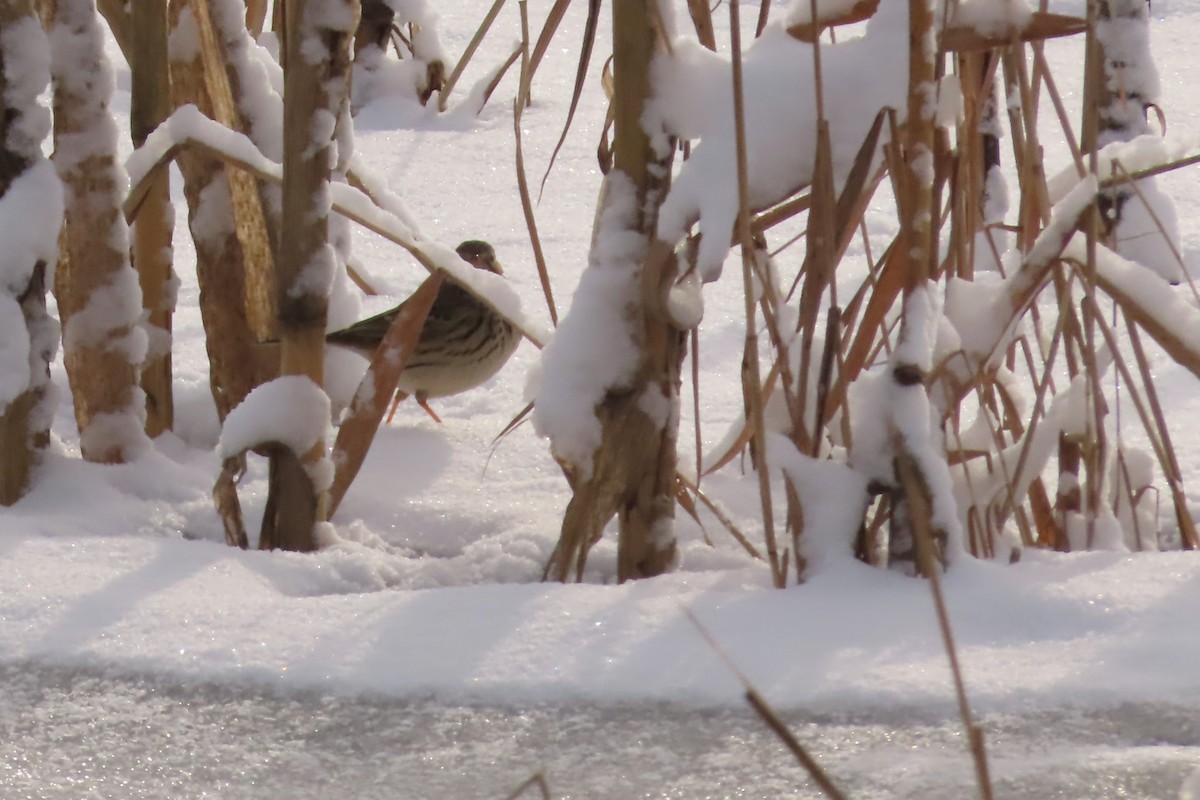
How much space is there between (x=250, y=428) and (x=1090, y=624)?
936mm

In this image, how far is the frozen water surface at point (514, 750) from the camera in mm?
1095

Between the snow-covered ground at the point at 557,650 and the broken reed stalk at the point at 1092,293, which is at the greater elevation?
the broken reed stalk at the point at 1092,293

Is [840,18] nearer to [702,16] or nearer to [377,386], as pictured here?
[702,16]

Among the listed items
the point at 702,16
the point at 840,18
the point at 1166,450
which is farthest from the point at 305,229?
the point at 1166,450

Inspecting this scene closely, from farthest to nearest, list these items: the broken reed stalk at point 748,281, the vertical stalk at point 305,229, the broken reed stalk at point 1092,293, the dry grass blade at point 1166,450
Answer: the vertical stalk at point 305,229, the dry grass blade at point 1166,450, the broken reed stalk at point 1092,293, the broken reed stalk at point 748,281

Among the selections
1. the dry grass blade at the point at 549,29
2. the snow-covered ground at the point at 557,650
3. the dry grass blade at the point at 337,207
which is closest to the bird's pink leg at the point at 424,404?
the dry grass blade at the point at 337,207

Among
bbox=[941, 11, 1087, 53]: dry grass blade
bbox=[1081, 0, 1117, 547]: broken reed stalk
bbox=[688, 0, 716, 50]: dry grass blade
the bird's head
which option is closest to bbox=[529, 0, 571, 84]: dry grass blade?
bbox=[688, 0, 716, 50]: dry grass blade

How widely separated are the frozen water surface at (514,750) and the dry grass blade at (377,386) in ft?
2.21

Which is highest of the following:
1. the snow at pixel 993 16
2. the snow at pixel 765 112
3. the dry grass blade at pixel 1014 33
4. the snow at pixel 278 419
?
the snow at pixel 993 16

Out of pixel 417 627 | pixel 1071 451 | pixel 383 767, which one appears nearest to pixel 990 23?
pixel 1071 451

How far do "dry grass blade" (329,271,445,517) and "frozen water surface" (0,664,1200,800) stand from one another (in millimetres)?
674

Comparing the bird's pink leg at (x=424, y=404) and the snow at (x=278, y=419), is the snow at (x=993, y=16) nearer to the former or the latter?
the snow at (x=278, y=419)

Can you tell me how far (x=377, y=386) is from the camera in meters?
1.88

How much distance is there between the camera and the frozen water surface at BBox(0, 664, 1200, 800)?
3.59ft
